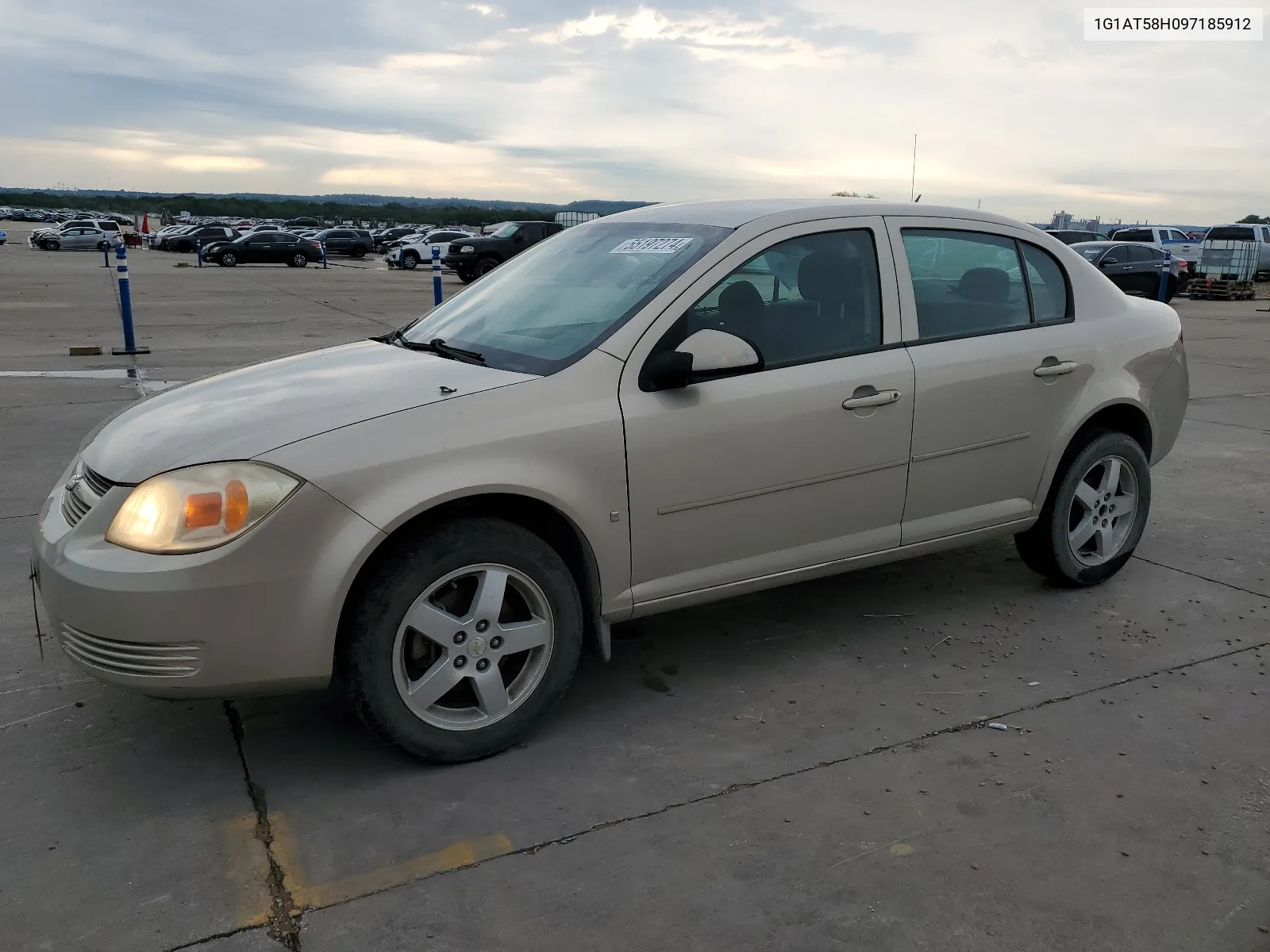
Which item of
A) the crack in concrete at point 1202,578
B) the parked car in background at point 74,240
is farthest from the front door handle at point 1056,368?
the parked car in background at point 74,240

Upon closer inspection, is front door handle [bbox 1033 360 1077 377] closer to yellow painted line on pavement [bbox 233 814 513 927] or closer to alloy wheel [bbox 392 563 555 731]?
alloy wheel [bbox 392 563 555 731]

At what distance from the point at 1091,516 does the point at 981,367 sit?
106cm

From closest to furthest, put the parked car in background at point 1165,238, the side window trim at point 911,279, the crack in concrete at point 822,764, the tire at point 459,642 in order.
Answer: the crack in concrete at point 822,764
the tire at point 459,642
the side window trim at point 911,279
the parked car in background at point 1165,238

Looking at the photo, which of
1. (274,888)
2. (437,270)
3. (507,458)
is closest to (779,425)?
(507,458)

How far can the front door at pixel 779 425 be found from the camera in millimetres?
3373

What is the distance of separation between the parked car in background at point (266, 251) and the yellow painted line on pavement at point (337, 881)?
1522 inches

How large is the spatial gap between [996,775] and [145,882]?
2.36 meters

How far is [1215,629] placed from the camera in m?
4.26

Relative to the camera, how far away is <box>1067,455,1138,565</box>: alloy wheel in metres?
4.57

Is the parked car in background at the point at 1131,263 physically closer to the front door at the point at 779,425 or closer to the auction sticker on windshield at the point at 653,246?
the front door at the point at 779,425

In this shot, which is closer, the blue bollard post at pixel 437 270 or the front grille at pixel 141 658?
the front grille at pixel 141 658

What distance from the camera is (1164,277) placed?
74.0ft

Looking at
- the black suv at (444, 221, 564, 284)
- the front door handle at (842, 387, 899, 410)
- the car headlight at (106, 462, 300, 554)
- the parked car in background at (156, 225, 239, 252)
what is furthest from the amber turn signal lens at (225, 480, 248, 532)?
the parked car in background at (156, 225, 239, 252)

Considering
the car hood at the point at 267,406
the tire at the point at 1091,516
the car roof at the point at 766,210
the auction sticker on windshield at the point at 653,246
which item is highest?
the car roof at the point at 766,210
